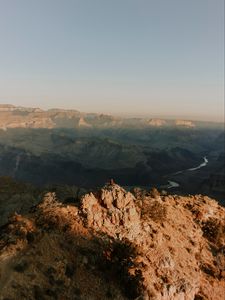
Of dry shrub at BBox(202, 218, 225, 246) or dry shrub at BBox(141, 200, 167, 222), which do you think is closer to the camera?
dry shrub at BBox(141, 200, 167, 222)

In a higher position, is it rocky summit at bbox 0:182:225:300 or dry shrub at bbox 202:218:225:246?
rocky summit at bbox 0:182:225:300

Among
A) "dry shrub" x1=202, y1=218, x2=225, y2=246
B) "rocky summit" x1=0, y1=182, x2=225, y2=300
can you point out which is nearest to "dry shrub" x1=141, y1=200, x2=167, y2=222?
"rocky summit" x1=0, y1=182, x2=225, y2=300

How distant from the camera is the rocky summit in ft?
97.3

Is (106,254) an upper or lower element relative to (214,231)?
upper

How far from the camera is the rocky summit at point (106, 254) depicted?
29.7 m

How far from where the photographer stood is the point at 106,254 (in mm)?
34969

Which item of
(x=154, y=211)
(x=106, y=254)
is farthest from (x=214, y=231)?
(x=106, y=254)

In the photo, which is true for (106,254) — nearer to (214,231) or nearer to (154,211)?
(154,211)

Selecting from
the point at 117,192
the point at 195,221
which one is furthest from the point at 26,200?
the point at 117,192

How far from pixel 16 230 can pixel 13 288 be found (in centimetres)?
744

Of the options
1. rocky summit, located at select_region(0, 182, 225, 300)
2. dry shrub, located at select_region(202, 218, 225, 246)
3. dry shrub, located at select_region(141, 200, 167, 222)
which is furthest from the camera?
dry shrub, located at select_region(202, 218, 225, 246)

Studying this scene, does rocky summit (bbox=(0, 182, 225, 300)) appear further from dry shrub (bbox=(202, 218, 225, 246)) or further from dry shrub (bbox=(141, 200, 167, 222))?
dry shrub (bbox=(202, 218, 225, 246))

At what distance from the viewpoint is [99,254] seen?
113ft

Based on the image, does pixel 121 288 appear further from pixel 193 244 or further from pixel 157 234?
pixel 193 244
